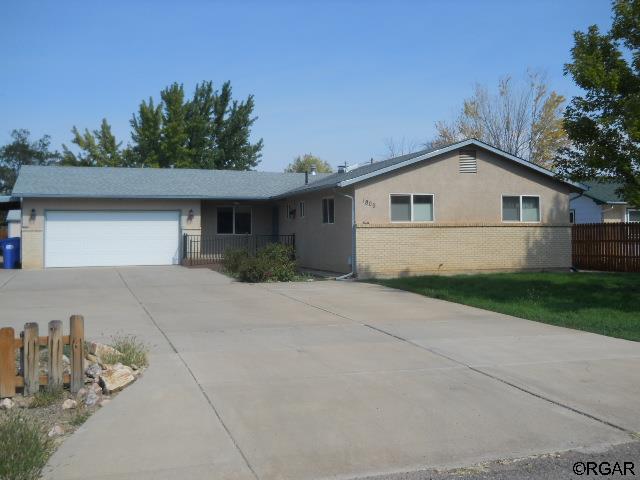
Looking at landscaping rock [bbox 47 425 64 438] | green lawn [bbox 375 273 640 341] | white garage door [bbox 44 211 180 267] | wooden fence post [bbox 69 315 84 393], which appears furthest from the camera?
white garage door [bbox 44 211 180 267]

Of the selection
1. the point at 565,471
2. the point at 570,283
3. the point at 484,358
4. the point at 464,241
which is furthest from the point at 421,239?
the point at 565,471

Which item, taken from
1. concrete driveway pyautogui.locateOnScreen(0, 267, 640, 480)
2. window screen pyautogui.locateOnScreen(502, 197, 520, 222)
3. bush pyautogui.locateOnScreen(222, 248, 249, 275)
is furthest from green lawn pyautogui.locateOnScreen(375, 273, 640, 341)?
bush pyautogui.locateOnScreen(222, 248, 249, 275)

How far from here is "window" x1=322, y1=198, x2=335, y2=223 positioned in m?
21.5

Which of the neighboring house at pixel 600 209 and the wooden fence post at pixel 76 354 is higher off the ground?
the neighboring house at pixel 600 209

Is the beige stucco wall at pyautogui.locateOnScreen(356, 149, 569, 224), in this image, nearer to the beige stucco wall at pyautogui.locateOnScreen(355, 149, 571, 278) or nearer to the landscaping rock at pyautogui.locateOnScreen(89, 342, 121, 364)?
the beige stucco wall at pyautogui.locateOnScreen(355, 149, 571, 278)

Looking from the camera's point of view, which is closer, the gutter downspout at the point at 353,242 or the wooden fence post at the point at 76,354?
the wooden fence post at the point at 76,354

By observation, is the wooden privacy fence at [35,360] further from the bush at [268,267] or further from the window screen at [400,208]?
the window screen at [400,208]

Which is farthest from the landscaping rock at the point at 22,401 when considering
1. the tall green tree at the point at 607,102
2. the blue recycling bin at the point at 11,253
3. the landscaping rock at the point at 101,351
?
the blue recycling bin at the point at 11,253

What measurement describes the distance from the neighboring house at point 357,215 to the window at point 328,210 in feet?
0.22

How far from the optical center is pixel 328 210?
2195 cm

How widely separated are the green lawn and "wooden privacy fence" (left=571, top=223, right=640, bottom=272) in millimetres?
3114

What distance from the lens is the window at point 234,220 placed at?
28109 millimetres

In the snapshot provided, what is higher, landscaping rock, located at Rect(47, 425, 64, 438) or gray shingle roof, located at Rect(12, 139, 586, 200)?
gray shingle roof, located at Rect(12, 139, 586, 200)

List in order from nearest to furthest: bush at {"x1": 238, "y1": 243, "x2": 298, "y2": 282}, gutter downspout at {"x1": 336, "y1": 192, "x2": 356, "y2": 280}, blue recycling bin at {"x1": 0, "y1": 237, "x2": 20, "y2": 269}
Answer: bush at {"x1": 238, "y1": 243, "x2": 298, "y2": 282}, gutter downspout at {"x1": 336, "y1": 192, "x2": 356, "y2": 280}, blue recycling bin at {"x1": 0, "y1": 237, "x2": 20, "y2": 269}
